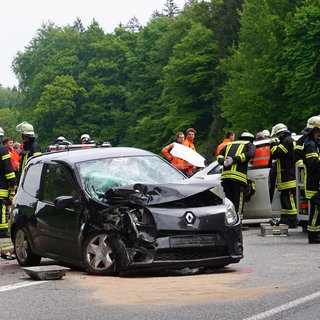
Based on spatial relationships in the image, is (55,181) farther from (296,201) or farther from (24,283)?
(296,201)

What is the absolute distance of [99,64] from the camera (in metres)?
105

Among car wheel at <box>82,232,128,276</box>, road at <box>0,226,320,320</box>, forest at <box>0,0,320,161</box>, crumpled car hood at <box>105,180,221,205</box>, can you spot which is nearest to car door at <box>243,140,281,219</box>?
road at <box>0,226,320,320</box>

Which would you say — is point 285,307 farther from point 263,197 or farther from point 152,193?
point 263,197

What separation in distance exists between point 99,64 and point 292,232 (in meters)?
88.0

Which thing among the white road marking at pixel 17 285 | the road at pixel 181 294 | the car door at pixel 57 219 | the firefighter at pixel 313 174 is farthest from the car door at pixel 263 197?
the white road marking at pixel 17 285

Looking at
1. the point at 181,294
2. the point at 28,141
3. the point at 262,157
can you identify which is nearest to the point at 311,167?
the point at 262,157

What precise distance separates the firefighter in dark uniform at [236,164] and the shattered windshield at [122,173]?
16.4ft

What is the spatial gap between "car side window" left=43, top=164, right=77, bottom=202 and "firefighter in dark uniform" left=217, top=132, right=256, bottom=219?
5.52 metres

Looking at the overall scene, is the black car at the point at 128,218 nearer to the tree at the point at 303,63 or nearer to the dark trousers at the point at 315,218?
the dark trousers at the point at 315,218

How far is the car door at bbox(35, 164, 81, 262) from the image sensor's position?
11.8 meters

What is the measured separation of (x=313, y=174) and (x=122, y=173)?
4.39 meters

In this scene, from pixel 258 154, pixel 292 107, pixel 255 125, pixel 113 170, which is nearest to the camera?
pixel 113 170

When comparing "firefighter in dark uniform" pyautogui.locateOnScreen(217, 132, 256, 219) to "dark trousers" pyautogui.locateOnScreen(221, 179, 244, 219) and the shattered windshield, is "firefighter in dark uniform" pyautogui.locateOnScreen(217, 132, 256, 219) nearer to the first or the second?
"dark trousers" pyautogui.locateOnScreen(221, 179, 244, 219)

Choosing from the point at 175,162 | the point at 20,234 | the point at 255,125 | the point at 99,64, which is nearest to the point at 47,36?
the point at 99,64
